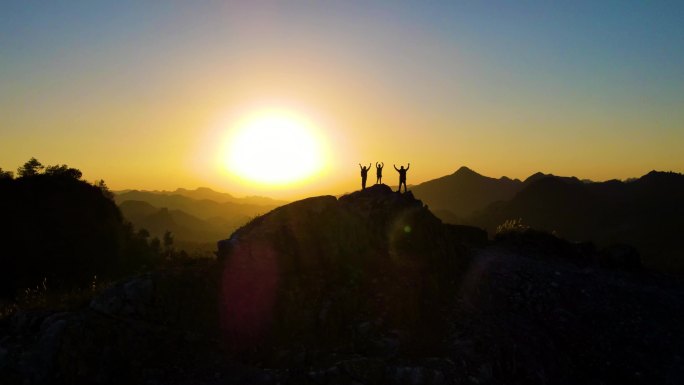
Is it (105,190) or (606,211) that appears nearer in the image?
(105,190)

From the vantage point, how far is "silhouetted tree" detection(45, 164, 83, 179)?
48.5 metres

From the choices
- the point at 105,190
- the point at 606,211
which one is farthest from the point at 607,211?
the point at 105,190

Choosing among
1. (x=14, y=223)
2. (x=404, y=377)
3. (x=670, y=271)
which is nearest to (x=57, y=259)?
(x=14, y=223)

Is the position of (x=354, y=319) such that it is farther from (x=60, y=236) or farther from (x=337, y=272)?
(x=60, y=236)

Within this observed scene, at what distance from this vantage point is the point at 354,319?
1468 centimetres

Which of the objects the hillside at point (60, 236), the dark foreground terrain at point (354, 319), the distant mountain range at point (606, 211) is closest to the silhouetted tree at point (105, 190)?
the hillside at point (60, 236)

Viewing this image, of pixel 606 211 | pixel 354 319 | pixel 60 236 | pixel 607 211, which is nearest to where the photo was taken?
pixel 354 319

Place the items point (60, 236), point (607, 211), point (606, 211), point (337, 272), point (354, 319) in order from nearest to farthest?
point (354, 319)
point (337, 272)
point (60, 236)
point (607, 211)
point (606, 211)

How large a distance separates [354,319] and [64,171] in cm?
4804

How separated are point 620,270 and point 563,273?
492cm

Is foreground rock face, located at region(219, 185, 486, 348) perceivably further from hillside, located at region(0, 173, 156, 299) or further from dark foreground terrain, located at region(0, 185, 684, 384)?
hillside, located at region(0, 173, 156, 299)

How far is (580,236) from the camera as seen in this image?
325 feet

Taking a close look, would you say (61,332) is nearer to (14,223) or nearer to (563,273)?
(563,273)

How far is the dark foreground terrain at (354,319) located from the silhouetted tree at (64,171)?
41.3m
